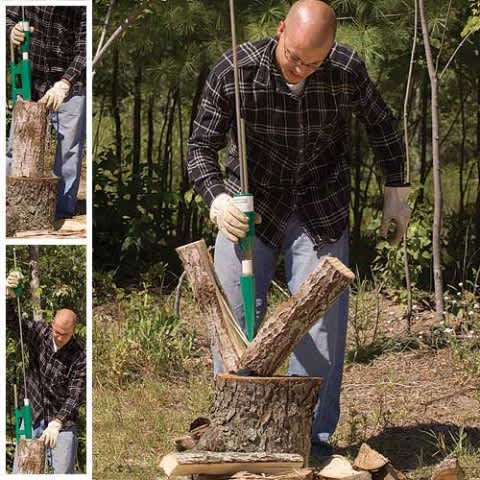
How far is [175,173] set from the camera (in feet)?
27.6

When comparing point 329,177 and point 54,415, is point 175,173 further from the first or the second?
point 54,415

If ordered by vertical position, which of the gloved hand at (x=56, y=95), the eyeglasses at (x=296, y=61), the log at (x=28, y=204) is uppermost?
the eyeglasses at (x=296, y=61)

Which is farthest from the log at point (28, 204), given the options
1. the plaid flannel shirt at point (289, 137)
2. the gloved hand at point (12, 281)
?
the plaid flannel shirt at point (289, 137)

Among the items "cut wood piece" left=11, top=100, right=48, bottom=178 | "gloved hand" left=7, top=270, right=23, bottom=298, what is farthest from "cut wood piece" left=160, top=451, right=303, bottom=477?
"cut wood piece" left=11, top=100, right=48, bottom=178

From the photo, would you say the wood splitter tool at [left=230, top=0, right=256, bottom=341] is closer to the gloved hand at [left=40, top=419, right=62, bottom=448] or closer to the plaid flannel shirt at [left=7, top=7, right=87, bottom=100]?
the plaid flannel shirt at [left=7, top=7, right=87, bottom=100]

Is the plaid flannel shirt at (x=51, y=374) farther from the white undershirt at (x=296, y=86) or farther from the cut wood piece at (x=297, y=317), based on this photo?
the white undershirt at (x=296, y=86)

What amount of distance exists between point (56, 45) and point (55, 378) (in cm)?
86

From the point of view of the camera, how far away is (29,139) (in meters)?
2.96

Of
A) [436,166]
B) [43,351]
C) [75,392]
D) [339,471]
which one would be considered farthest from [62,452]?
[436,166]

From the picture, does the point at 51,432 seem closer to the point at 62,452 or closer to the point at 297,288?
the point at 62,452

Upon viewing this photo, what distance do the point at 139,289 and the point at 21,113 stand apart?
4.01 metres

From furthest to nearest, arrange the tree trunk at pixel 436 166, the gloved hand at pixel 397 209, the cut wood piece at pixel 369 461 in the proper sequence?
the tree trunk at pixel 436 166
the gloved hand at pixel 397 209
the cut wood piece at pixel 369 461

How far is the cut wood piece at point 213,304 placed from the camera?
3994mm

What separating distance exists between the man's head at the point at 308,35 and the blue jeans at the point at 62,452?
1467 mm
